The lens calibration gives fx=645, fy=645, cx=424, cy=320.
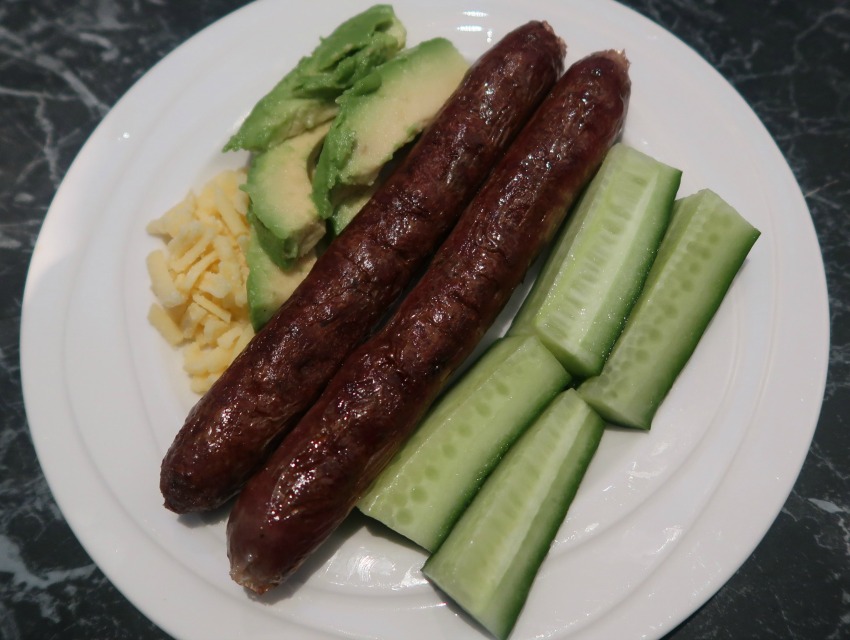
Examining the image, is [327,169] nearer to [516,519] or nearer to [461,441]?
[461,441]

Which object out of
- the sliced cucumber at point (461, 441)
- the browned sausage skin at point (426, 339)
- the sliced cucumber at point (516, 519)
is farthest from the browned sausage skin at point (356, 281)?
the sliced cucumber at point (516, 519)

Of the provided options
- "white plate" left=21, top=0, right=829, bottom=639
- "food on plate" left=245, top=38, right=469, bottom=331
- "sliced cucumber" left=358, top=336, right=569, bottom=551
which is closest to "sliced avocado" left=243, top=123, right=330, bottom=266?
"food on plate" left=245, top=38, right=469, bottom=331

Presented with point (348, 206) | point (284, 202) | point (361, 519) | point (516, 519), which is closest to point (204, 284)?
point (284, 202)

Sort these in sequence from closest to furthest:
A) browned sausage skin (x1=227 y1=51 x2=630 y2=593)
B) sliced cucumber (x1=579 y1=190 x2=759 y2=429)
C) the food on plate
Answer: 1. browned sausage skin (x1=227 y1=51 x2=630 y2=593)
2. sliced cucumber (x1=579 y1=190 x2=759 y2=429)
3. the food on plate

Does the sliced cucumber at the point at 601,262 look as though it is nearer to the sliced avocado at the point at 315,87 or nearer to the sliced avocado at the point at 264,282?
the sliced avocado at the point at 264,282

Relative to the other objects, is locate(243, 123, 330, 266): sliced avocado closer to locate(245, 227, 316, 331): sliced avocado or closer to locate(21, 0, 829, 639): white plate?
locate(245, 227, 316, 331): sliced avocado

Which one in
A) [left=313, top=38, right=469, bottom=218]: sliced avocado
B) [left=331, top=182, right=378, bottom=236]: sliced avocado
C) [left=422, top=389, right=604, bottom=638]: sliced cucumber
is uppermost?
[left=313, top=38, right=469, bottom=218]: sliced avocado

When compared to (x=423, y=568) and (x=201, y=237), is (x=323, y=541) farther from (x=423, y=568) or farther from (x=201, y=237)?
(x=201, y=237)

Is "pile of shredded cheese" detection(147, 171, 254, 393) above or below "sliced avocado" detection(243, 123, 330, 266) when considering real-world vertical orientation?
below
